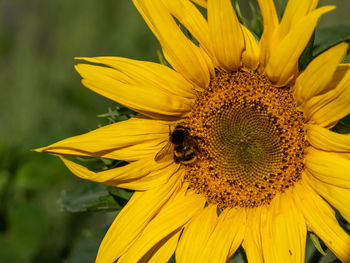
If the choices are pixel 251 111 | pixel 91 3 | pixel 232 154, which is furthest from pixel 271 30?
pixel 91 3

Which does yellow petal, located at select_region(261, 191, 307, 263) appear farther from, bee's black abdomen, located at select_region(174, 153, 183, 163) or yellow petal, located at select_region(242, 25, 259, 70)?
yellow petal, located at select_region(242, 25, 259, 70)

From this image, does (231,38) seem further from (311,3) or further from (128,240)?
(128,240)

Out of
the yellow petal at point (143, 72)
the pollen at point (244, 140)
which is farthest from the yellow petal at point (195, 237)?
the yellow petal at point (143, 72)

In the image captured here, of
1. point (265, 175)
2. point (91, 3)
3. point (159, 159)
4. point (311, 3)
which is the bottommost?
point (265, 175)

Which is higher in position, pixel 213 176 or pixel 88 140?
pixel 88 140

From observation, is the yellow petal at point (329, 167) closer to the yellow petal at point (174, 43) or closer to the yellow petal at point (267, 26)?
the yellow petal at point (267, 26)

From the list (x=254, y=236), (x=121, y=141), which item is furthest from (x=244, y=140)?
(x=121, y=141)

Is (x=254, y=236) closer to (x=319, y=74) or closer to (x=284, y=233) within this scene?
(x=284, y=233)

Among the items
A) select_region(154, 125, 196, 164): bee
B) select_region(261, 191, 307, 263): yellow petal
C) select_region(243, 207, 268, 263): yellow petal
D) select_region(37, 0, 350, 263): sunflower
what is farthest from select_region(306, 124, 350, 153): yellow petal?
select_region(154, 125, 196, 164): bee
